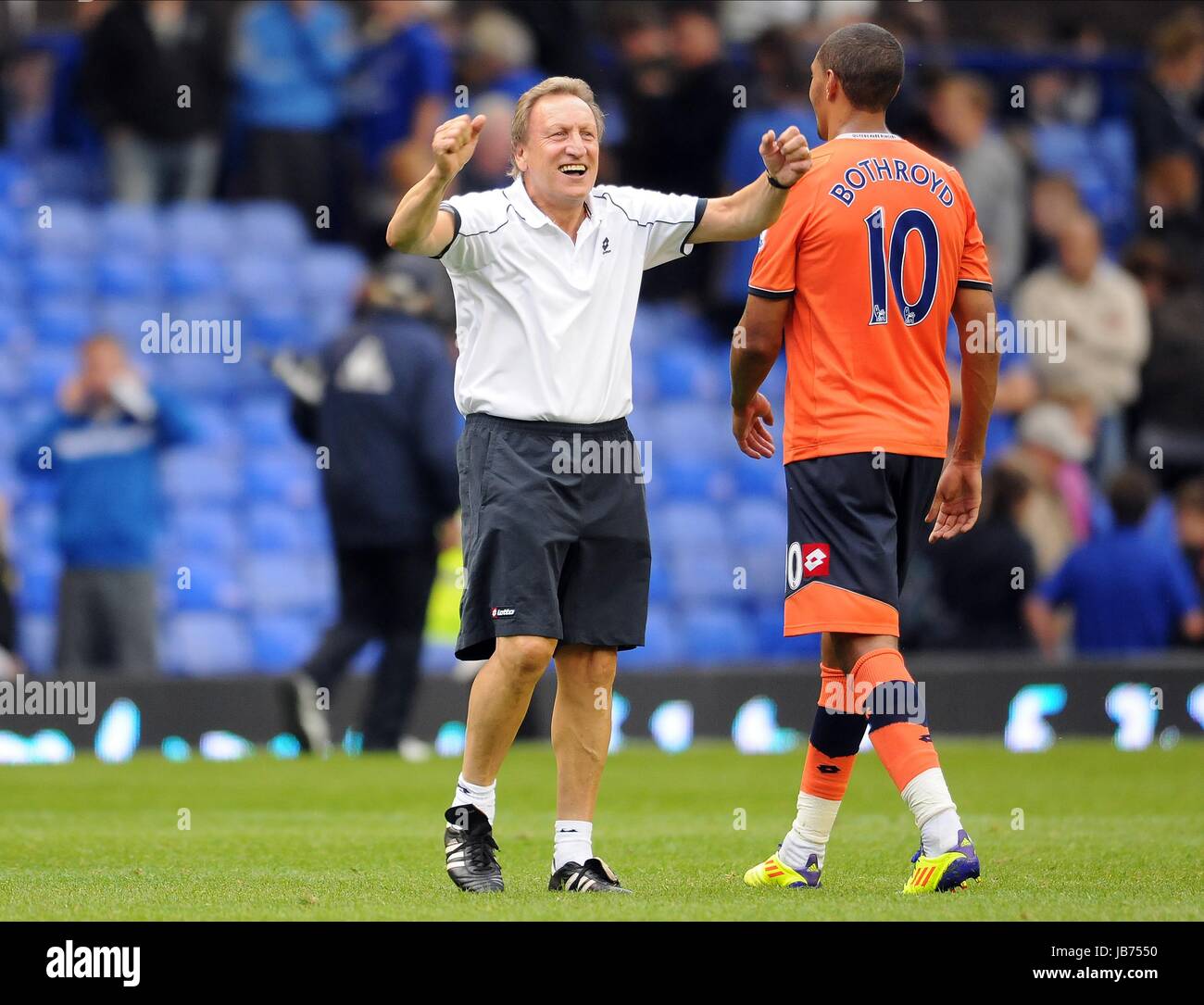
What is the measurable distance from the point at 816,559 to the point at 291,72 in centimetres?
1125

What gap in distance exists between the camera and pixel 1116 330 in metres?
15.6

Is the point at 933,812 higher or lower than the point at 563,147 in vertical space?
lower

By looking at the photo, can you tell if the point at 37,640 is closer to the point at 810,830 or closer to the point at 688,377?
the point at 688,377

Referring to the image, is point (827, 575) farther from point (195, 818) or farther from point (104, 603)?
point (104, 603)

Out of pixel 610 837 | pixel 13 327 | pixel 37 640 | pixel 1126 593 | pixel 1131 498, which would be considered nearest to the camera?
pixel 610 837

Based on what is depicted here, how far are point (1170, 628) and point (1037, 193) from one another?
14.0 feet

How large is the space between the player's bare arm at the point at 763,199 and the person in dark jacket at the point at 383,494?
18.1 ft

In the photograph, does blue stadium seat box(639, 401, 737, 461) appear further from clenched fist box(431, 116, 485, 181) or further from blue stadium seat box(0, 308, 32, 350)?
clenched fist box(431, 116, 485, 181)

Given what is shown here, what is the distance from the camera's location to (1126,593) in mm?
13555

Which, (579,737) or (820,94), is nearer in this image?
(579,737)

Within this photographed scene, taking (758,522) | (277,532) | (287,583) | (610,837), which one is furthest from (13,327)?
(610,837)
